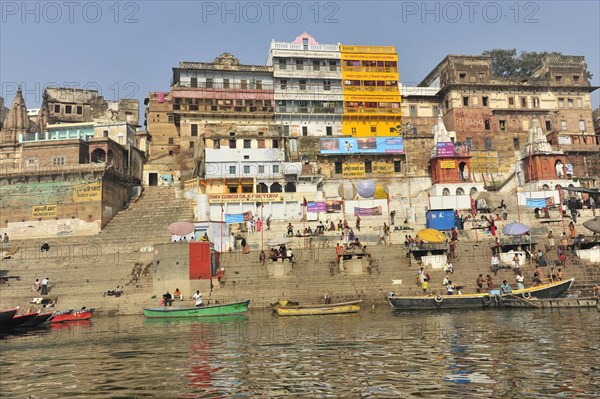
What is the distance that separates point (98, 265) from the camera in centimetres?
3108

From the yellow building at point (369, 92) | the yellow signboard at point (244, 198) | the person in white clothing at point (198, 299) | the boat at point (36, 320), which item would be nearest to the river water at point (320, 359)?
the boat at point (36, 320)

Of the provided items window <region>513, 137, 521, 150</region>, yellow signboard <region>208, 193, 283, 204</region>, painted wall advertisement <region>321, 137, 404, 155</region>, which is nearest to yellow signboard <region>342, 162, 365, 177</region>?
painted wall advertisement <region>321, 137, 404, 155</region>

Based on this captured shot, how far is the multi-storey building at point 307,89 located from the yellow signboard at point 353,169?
665cm

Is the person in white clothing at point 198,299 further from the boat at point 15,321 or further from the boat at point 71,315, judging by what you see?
the boat at point 15,321

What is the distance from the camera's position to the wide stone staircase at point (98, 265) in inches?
1102

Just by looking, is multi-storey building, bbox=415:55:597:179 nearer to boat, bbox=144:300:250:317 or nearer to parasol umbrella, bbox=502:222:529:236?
parasol umbrella, bbox=502:222:529:236

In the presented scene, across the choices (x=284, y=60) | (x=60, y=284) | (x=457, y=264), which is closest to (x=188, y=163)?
(x=284, y=60)

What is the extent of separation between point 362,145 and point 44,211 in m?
29.6

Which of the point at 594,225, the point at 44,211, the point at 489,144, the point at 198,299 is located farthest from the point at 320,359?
the point at 489,144

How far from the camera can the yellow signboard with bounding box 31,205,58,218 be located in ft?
136

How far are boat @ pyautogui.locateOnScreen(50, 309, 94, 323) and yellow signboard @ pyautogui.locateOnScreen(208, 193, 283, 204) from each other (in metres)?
18.2

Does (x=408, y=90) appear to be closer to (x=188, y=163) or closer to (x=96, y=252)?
(x=188, y=163)

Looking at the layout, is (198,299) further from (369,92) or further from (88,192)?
(369,92)

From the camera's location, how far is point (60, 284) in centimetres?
2939
